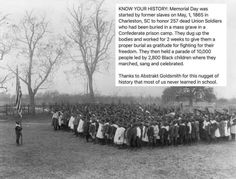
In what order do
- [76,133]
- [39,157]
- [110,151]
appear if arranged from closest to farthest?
[39,157], [110,151], [76,133]

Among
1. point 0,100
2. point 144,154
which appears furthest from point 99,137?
point 0,100

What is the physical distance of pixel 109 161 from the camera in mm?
12383

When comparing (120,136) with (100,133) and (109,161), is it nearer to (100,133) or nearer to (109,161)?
(100,133)

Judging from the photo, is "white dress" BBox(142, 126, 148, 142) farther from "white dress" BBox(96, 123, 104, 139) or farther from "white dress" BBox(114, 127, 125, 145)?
"white dress" BBox(96, 123, 104, 139)

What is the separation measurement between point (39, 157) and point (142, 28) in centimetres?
668

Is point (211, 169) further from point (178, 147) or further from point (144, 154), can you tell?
point (178, 147)

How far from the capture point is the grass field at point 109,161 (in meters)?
10.7

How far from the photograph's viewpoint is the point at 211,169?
444 inches

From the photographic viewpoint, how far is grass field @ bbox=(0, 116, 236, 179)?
10.7 meters
